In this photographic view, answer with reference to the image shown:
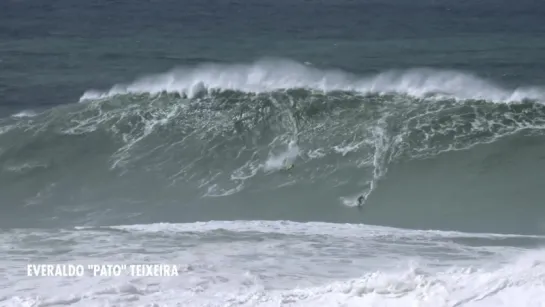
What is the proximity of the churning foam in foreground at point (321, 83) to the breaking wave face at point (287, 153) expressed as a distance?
0.19ft

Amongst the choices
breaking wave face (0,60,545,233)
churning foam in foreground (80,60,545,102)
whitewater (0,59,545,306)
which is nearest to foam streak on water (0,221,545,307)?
whitewater (0,59,545,306)

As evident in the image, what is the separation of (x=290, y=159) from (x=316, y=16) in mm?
13684

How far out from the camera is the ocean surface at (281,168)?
11.4 metres

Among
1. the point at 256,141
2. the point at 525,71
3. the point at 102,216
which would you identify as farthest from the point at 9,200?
the point at 525,71

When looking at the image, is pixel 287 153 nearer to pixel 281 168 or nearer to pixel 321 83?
pixel 281 168

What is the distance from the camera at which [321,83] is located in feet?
65.8

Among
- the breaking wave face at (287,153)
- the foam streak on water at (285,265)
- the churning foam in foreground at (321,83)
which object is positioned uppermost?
the churning foam in foreground at (321,83)

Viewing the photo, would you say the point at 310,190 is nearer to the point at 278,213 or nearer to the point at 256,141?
the point at 278,213

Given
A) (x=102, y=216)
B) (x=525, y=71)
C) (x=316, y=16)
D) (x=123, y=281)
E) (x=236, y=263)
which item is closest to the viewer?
(x=123, y=281)

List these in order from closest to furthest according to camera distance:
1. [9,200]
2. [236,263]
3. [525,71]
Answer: [236,263] → [9,200] → [525,71]

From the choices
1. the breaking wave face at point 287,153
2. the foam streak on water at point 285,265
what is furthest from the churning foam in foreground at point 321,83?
the foam streak on water at point 285,265

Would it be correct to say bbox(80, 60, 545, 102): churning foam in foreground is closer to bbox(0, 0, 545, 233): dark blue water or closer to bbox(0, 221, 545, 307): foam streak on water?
bbox(0, 0, 545, 233): dark blue water

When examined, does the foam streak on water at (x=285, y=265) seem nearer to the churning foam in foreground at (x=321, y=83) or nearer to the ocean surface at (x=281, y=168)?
the ocean surface at (x=281, y=168)

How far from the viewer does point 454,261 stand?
12.2 metres
